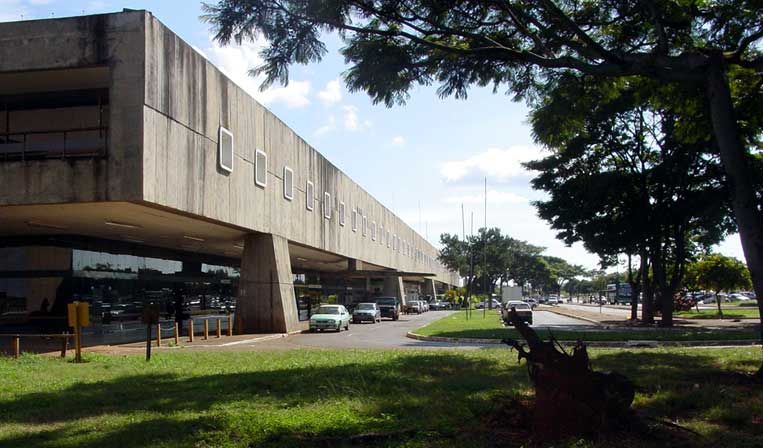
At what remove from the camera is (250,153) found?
27375 millimetres

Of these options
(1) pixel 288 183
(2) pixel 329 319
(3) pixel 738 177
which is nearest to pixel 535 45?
(3) pixel 738 177

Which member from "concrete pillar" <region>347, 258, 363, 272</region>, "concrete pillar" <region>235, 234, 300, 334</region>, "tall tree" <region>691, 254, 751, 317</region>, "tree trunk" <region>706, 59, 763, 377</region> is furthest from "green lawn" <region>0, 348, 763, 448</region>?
"tall tree" <region>691, 254, 751, 317</region>

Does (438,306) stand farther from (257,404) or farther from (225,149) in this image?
(257,404)

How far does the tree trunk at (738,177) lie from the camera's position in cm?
1077

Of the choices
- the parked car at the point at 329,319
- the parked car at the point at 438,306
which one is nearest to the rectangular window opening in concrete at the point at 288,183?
the parked car at the point at 329,319

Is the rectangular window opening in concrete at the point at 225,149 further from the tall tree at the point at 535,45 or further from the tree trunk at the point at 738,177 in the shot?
the tree trunk at the point at 738,177

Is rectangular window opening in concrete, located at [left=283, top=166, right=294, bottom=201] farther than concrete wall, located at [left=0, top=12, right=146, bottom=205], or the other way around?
rectangular window opening in concrete, located at [left=283, top=166, right=294, bottom=201]

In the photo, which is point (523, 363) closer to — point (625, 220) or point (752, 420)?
point (752, 420)

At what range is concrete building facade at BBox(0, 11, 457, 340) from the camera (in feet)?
62.7

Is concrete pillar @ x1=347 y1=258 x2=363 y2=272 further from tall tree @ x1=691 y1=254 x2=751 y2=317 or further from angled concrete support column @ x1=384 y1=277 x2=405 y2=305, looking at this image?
tall tree @ x1=691 y1=254 x2=751 y2=317

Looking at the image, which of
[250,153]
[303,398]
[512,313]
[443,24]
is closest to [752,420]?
[512,313]

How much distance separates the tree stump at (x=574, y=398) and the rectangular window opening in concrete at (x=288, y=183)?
25.3 m

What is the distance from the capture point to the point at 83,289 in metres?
27.5

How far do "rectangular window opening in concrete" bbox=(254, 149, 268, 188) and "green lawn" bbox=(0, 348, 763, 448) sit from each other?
13.9 meters
